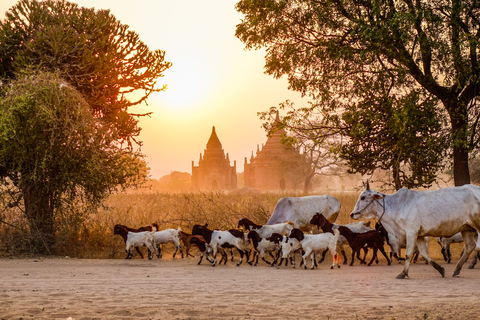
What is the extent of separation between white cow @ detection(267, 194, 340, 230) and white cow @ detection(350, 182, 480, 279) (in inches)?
181

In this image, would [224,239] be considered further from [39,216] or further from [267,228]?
[39,216]

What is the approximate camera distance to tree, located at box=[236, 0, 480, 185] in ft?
52.5

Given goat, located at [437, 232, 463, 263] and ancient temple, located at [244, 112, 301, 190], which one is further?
ancient temple, located at [244, 112, 301, 190]

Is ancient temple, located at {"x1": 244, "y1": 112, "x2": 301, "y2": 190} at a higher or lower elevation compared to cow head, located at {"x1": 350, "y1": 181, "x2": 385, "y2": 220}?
higher

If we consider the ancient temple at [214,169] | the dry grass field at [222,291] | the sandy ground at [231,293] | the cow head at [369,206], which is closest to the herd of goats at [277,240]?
the dry grass field at [222,291]

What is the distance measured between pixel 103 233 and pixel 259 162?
58.2 m

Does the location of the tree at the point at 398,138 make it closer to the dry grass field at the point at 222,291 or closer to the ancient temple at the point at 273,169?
the dry grass field at the point at 222,291

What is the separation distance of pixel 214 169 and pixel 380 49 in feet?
220

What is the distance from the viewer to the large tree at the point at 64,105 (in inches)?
612

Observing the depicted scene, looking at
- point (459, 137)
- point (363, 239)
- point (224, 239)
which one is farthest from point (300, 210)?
point (459, 137)

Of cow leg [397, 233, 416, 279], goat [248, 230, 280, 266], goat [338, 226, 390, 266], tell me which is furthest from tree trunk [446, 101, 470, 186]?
goat [248, 230, 280, 266]

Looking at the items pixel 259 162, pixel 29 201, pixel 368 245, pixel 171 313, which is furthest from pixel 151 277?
pixel 259 162

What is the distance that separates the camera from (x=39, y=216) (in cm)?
1667

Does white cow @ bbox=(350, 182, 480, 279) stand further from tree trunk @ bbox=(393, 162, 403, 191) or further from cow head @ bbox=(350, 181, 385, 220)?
tree trunk @ bbox=(393, 162, 403, 191)
